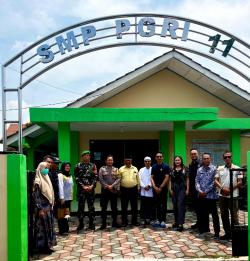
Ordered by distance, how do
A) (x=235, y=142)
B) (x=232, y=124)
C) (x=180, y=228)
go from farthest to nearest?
(x=235, y=142) < (x=232, y=124) < (x=180, y=228)

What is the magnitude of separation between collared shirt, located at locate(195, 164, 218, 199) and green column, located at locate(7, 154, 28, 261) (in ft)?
12.6

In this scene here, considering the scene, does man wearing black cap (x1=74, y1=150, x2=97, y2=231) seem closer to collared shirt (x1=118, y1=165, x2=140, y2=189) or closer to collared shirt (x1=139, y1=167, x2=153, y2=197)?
collared shirt (x1=118, y1=165, x2=140, y2=189)

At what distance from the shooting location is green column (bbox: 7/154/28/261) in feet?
18.1

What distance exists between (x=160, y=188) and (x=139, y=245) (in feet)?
5.75

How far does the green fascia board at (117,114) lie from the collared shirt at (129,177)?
56.7 inches

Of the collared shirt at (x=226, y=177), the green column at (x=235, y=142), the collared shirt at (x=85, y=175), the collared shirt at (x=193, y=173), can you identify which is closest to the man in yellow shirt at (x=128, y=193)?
the collared shirt at (x=85, y=175)

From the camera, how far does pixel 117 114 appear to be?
32.9 feet

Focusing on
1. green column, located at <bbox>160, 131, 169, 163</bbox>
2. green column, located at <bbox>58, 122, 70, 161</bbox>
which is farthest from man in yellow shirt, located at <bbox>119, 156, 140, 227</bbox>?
green column, located at <bbox>160, 131, 169, 163</bbox>

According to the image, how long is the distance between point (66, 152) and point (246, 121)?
5.59 meters

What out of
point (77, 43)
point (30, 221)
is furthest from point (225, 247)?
point (77, 43)

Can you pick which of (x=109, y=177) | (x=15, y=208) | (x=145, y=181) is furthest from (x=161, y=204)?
(x=15, y=208)

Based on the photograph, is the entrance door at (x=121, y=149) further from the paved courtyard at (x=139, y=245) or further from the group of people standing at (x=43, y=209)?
the group of people standing at (x=43, y=209)

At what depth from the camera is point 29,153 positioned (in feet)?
50.5

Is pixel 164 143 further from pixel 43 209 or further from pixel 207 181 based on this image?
pixel 43 209
